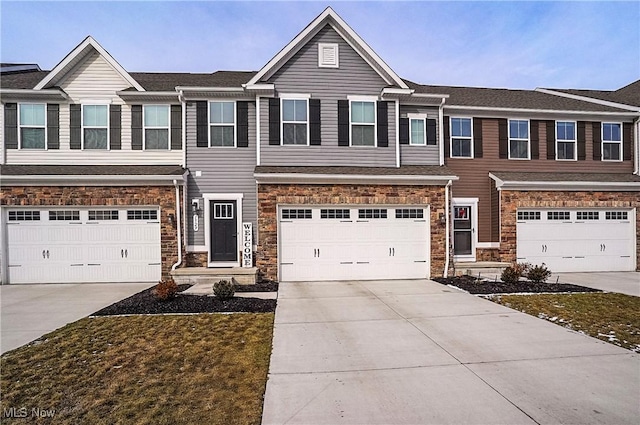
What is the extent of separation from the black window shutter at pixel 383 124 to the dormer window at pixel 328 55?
85.4 inches

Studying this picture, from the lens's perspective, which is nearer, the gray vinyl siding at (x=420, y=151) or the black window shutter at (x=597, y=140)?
the gray vinyl siding at (x=420, y=151)

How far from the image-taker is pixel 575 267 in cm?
1339

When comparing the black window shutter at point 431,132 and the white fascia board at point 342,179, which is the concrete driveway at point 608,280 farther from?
the black window shutter at point 431,132

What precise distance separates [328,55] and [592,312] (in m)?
10.8

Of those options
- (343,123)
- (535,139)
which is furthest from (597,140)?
(343,123)

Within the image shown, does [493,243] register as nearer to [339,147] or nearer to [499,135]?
[499,135]

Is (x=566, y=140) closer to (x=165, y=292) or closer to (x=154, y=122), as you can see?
(x=165, y=292)

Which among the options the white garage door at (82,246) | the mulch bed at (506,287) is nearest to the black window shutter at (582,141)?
the mulch bed at (506,287)

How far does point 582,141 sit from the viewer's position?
48.0 ft

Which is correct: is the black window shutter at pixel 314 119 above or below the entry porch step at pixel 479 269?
above

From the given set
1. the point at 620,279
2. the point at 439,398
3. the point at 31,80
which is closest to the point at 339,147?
the point at 439,398

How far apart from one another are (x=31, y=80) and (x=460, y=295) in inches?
657

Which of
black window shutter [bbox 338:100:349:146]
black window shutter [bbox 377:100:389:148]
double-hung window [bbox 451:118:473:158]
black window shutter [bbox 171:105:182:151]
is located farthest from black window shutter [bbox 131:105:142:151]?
double-hung window [bbox 451:118:473:158]

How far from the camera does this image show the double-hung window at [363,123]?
501 inches
